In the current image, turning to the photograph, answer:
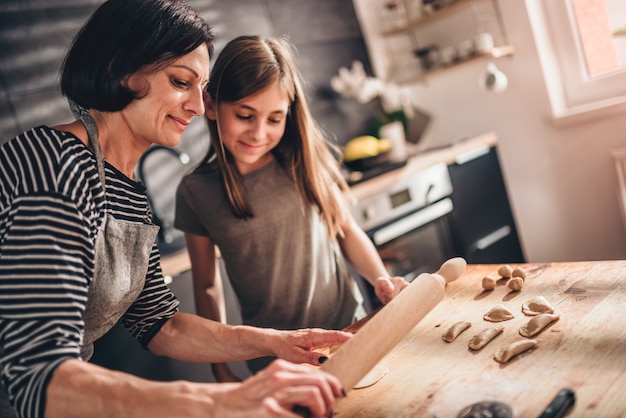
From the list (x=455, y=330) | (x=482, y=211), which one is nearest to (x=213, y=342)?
(x=455, y=330)

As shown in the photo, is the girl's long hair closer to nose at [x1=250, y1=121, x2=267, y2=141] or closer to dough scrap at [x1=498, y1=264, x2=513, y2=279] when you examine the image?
nose at [x1=250, y1=121, x2=267, y2=141]

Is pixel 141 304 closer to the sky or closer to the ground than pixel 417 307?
closer to the sky

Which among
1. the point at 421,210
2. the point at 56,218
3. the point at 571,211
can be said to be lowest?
the point at 571,211

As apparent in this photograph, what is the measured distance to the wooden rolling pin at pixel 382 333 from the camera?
75 cm

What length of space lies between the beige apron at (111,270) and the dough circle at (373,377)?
41cm

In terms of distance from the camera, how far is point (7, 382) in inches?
26.7

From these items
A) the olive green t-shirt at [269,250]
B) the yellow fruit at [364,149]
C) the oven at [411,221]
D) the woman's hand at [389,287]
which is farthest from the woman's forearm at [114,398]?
the yellow fruit at [364,149]

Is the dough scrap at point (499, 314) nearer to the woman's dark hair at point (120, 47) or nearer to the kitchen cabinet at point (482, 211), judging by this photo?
the woman's dark hair at point (120, 47)

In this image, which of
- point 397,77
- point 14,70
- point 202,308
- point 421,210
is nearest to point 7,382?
point 202,308

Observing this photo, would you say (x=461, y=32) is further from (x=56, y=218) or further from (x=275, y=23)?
(x=56, y=218)

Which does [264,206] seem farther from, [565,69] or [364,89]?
[565,69]

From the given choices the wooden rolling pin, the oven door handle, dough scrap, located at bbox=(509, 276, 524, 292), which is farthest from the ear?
the oven door handle

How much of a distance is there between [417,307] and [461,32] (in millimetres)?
2287

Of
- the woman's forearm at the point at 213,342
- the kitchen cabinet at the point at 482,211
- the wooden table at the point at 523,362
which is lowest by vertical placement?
the kitchen cabinet at the point at 482,211
